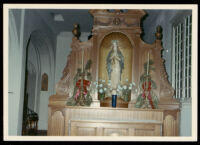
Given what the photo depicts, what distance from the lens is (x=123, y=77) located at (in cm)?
876

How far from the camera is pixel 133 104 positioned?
26.2 ft

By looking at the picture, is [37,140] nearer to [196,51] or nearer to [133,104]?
[196,51]

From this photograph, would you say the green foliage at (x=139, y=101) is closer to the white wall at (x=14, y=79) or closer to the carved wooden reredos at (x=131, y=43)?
the carved wooden reredos at (x=131, y=43)

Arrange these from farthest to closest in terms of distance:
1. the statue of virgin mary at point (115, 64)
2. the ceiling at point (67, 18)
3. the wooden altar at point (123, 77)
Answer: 1. the ceiling at point (67, 18)
2. the statue of virgin mary at point (115, 64)
3. the wooden altar at point (123, 77)

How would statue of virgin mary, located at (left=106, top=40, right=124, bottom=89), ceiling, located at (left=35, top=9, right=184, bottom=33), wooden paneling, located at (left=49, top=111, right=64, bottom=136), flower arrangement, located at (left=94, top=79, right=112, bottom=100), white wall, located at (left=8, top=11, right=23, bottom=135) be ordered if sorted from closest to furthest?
white wall, located at (left=8, top=11, right=23, bottom=135), wooden paneling, located at (left=49, top=111, right=64, bottom=136), flower arrangement, located at (left=94, top=79, right=112, bottom=100), statue of virgin mary, located at (left=106, top=40, right=124, bottom=89), ceiling, located at (left=35, top=9, right=184, bottom=33)

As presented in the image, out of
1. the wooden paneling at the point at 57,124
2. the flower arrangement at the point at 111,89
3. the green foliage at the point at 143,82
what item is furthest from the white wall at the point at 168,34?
the wooden paneling at the point at 57,124

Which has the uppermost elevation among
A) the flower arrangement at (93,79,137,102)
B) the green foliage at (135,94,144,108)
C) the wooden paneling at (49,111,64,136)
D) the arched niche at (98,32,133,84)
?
the arched niche at (98,32,133,84)

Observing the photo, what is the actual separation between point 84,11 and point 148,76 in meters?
3.69

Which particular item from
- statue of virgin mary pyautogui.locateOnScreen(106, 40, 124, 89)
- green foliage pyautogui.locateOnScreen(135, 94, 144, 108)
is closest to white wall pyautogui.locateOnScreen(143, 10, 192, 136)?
green foliage pyautogui.locateOnScreen(135, 94, 144, 108)

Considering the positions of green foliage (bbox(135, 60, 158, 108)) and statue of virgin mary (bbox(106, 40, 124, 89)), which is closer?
green foliage (bbox(135, 60, 158, 108))

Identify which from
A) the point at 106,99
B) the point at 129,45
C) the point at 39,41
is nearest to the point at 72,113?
the point at 106,99

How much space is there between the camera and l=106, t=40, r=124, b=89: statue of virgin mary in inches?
338

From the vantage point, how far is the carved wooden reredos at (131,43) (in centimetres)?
813

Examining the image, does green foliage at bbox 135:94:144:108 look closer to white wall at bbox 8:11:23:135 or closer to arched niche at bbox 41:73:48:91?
white wall at bbox 8:11:23:135
